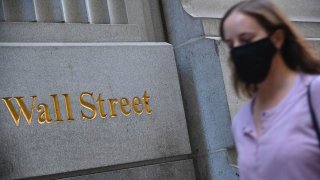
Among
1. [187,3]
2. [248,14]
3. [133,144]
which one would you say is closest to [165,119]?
[133,144]

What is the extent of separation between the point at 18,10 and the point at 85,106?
1.37 m

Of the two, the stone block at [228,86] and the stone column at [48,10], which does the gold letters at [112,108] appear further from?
the stone block at [228,86]

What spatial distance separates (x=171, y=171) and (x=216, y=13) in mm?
2234

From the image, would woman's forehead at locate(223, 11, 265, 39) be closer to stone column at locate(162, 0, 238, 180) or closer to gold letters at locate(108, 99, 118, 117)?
gold letters at locate(108, 99, 118, 117)

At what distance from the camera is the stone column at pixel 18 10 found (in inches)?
265

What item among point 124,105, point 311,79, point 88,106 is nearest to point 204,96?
point 124,105

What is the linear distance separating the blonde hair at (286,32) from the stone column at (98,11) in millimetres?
4685

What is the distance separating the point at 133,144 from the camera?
6824mm

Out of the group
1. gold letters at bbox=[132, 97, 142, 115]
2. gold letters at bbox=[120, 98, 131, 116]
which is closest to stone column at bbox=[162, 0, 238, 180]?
gold letters at bbox=[132, 97, 142, 115]

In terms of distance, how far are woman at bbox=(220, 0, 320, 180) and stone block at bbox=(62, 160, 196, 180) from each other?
12.5ft

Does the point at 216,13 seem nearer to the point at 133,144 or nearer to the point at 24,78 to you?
the point at 133,144

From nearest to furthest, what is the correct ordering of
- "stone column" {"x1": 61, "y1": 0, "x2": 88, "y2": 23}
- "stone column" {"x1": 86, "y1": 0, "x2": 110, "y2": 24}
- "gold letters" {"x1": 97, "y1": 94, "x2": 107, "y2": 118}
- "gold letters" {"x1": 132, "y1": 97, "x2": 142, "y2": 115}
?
"gold letters" {"x1": 97, "y1": 94, "x2": 107, "y2": 118} → "gold letters" {"x1": 132, "y1": 97, "x2": 142, "y2": 115} → "stone column" {"x1": 61, "y1": 0, "x2": 88, "y2": 23} → "stone column" {"x1": 86, "y1": 0, "x2": 110, "y2": 24}

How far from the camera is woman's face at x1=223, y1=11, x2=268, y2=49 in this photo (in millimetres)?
2730

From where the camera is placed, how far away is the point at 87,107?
6574mm
